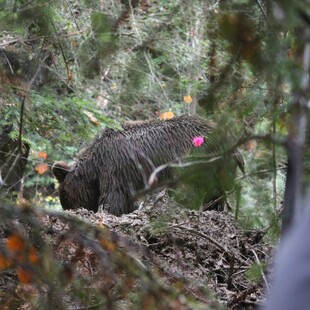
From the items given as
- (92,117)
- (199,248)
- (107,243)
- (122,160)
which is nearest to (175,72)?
(122,160)

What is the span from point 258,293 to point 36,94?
3.38 metres

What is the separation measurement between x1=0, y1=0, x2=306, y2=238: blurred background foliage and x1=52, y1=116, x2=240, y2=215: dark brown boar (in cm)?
79

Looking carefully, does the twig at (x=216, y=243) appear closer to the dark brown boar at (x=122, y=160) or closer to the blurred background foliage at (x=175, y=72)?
the blurred background foliage at (x=175, y=72)

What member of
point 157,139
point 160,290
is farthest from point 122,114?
point 160,290

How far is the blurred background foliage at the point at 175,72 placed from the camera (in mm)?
2871

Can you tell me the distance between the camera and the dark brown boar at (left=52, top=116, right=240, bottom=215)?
1041 centimetres

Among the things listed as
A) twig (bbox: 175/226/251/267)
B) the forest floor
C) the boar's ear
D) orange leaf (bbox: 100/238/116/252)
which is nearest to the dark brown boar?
the boar's ear

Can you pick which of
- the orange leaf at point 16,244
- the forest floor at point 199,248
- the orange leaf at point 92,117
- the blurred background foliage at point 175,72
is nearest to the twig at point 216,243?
the forest floor at point 199,248

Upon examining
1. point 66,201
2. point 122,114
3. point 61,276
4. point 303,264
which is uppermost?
point 303,264

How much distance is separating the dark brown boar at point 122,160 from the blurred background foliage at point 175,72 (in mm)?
790

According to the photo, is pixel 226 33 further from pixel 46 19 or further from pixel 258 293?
pixel 46 19

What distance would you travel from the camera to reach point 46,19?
18.5 ft

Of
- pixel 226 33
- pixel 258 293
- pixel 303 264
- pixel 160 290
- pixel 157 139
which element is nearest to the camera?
pixel 303 264

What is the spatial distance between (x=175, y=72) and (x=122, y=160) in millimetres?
2736
